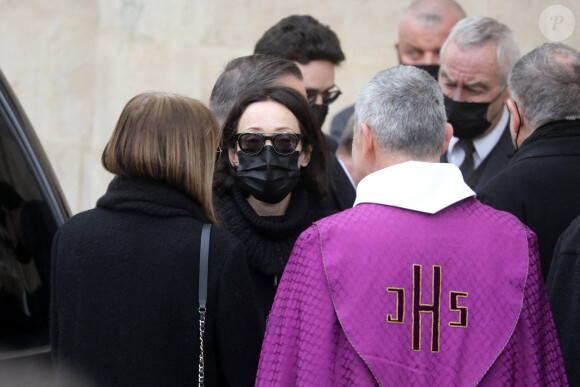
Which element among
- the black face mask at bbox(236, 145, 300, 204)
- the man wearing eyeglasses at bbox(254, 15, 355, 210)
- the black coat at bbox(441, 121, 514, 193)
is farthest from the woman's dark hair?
the black coat at bbox(441, 121, 514, 193)

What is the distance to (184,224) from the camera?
3057 millimetres

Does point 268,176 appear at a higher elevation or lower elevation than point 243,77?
lower

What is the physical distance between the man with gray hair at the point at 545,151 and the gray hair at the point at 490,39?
3.43 feet

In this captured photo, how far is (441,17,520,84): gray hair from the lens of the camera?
210 inches

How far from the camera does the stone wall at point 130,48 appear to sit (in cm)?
752

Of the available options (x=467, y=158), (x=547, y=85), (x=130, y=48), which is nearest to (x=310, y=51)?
(x=467, y=158)

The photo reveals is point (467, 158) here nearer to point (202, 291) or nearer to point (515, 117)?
point (515, 117)

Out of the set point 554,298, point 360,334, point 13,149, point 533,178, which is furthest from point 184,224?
point 533,178

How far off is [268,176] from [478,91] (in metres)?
1.97

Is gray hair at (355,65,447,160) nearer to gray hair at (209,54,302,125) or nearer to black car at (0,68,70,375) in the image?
gray hair at (209,54,302,125)

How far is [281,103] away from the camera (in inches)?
149

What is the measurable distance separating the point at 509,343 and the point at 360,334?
0.42m

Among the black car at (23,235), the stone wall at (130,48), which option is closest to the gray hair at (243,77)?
the black car at (23,235)

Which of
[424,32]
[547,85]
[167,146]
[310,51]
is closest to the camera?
[167,146]
